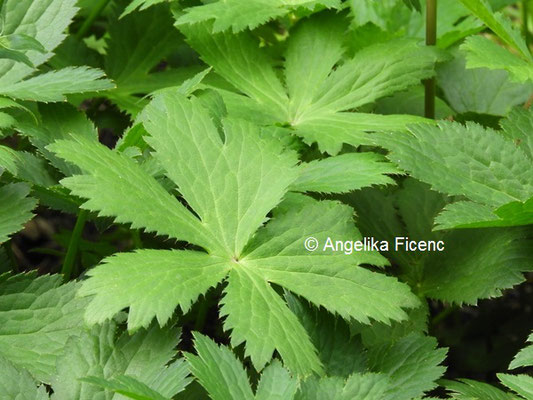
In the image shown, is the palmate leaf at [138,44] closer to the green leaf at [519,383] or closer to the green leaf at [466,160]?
the green leaf at [466,160]

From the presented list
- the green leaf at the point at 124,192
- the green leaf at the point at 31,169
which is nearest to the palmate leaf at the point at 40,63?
the green leaf at the point at 31,169

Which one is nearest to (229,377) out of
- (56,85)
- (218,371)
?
(218,371)

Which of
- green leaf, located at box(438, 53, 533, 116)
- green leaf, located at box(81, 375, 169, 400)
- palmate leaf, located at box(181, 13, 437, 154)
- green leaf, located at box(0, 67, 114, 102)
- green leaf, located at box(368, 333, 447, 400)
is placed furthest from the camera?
green leaf, located at box(438, 53, 533, 116)

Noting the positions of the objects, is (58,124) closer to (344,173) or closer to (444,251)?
(344,173)

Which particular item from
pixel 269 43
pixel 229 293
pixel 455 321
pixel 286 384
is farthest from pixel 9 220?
pixel 455 321

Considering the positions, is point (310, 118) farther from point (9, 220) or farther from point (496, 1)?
point (496, 1)

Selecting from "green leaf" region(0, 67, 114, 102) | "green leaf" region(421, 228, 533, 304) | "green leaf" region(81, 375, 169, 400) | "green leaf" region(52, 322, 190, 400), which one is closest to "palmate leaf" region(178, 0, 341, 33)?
"green leaf" region(0, 67, 114, 102)

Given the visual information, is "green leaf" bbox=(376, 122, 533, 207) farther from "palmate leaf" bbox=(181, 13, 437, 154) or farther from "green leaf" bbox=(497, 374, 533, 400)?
"green leaf" bbox=(497, 374, 533, 400)
